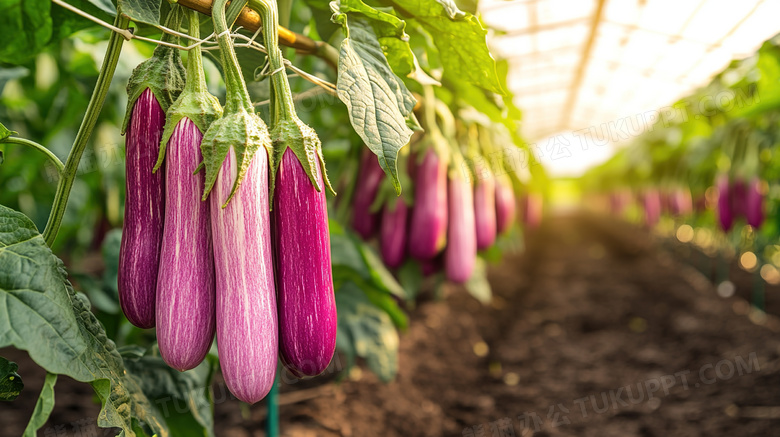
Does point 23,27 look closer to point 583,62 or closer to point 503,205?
point 503,205

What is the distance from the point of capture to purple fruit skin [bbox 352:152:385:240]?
116cm

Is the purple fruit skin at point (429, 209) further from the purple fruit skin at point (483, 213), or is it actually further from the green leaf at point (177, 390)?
the green leaf at point (177, 390)

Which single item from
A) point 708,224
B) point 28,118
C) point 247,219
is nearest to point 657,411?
point 247,219

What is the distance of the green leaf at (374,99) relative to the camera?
477 millimetres

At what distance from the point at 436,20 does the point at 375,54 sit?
10 centimetres

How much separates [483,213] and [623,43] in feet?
12.8

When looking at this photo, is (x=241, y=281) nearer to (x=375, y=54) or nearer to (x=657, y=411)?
(x=375, y=54)

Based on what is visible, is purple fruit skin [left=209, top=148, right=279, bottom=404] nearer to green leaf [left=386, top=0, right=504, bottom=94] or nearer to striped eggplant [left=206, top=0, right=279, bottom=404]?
striped eggplant [left=206, top=0, right=279, bottom=404]

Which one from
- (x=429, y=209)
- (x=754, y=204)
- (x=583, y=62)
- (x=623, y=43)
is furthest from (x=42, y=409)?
(x=583, y=62)

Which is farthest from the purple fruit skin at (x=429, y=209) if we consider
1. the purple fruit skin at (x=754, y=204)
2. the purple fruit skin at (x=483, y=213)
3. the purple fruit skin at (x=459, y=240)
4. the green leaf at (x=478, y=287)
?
the purple fruit skin at (x=754, y=204)

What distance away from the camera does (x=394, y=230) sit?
111 cm

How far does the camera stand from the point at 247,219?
1.41 ft

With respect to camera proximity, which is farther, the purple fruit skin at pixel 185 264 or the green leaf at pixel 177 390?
the green leaf at pixel 177 390

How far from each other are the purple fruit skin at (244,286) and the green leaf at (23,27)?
1.24ft
